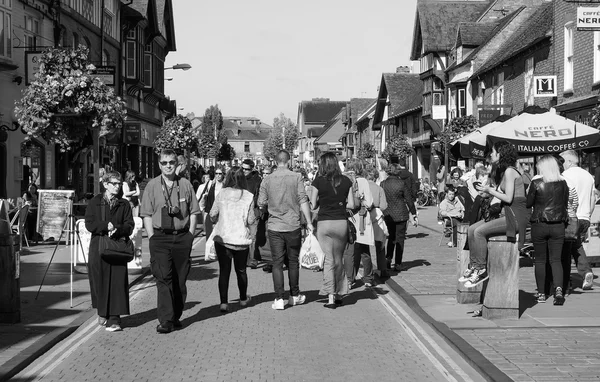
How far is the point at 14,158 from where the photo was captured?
25516 millimetres

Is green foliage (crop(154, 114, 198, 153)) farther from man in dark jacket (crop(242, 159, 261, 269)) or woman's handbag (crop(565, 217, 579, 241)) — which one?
woman's handbag (crop(565, 217, 579, 241))

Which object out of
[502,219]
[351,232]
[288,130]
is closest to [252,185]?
[351,232]

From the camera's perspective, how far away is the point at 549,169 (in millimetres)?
10781

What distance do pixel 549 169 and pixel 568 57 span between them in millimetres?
17335

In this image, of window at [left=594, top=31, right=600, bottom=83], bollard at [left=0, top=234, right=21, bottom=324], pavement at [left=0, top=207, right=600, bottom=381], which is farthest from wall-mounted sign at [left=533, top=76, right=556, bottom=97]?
bollard at [left=0, top=234, right=21, bottom=324]

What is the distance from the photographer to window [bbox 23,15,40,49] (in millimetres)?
26344

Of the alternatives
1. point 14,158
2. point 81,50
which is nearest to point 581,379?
point 81,50

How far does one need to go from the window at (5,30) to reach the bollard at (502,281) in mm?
18729

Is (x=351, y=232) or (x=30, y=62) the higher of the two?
(x=30, y=62)

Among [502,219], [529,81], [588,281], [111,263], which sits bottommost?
[588,281]

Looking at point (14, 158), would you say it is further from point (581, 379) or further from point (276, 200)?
point (581, 379)

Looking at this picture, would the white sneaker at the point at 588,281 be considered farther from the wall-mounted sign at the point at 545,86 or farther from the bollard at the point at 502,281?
the wall-mounted sign at the point at 545,86

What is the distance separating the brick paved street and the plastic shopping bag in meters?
0.56

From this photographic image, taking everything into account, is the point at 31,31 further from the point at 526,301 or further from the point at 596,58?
the point at 526,301
